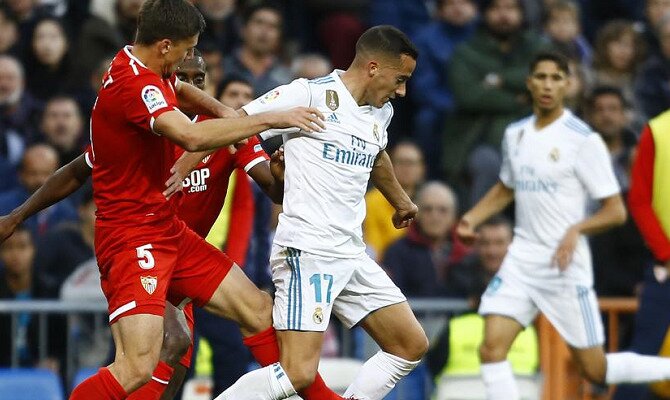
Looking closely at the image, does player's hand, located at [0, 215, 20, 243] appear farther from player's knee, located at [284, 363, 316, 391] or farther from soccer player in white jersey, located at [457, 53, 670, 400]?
soccer player in white jersey, located at [457, 53, 670, 400]

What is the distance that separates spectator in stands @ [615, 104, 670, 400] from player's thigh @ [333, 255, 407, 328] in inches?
106

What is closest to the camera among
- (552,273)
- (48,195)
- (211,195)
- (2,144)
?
(48,195)

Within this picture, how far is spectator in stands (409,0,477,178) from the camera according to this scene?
14.3 metres

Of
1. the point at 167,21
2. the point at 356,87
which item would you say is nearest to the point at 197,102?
the point at 167,21

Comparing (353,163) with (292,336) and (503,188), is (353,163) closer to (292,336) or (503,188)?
(292,336)

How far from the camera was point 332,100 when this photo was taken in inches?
327

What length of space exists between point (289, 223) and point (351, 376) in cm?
262

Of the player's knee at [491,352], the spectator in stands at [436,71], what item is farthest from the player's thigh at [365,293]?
the spectator in stands at [436,71]

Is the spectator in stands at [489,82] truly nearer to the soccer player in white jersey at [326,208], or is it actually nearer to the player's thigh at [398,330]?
the player's thigh at [398,330]

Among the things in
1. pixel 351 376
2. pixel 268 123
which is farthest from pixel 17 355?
pixel 268 123

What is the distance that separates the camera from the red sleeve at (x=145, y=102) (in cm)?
763

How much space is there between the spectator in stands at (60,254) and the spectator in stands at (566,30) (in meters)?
5.04

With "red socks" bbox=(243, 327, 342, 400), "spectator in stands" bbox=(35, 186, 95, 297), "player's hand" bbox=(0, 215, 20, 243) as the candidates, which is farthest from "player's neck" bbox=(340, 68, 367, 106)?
"spectator in stands" bbox=(35, 186, 95, 297)

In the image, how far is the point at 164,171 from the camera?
8.09 m
